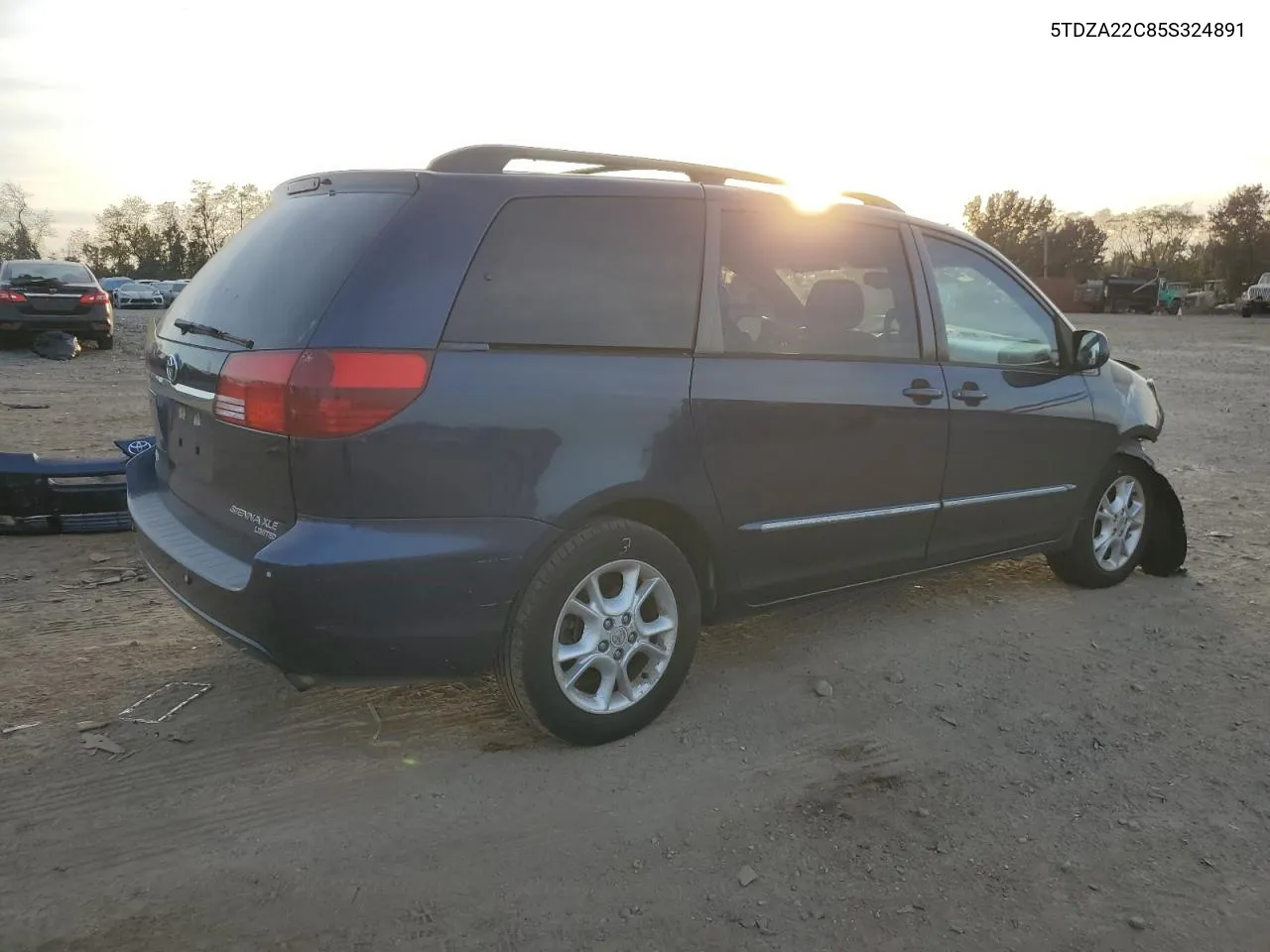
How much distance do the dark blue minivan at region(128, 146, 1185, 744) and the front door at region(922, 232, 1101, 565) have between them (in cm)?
3

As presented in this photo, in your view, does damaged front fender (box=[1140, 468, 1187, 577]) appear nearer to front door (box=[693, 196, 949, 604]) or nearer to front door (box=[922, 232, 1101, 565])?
front door (box=[922, 232, 1101, 565])

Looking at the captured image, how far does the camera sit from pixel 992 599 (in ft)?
16.2

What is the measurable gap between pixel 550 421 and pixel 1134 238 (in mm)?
91621

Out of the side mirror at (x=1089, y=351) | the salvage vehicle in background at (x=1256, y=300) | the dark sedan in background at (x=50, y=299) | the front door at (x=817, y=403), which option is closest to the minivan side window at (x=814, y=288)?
the front door at (x=817, y=403)

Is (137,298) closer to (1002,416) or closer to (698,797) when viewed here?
(1002,416)

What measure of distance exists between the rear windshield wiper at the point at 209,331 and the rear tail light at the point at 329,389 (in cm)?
15

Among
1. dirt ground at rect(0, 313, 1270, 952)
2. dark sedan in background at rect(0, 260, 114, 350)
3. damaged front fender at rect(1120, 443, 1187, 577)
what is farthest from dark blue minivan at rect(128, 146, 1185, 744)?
dark sedan in background at rect(0, 260, 114, 350)

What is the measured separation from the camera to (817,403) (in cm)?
368

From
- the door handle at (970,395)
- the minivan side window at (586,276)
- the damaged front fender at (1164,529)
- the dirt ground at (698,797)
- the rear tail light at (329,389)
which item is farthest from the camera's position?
the damaged front fender at (1164,529)

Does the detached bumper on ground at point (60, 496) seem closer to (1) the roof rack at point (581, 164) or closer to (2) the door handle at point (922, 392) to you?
(1) the roof rack at point (581, 164)

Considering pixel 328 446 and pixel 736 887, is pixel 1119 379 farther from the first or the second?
pixel 328 446

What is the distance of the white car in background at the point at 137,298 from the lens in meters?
45.6

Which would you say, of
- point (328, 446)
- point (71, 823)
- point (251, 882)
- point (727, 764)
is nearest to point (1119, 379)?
point (727, 764)

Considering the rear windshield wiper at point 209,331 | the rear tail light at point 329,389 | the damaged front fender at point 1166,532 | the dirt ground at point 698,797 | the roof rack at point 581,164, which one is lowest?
the dirt ground at point 698,797
